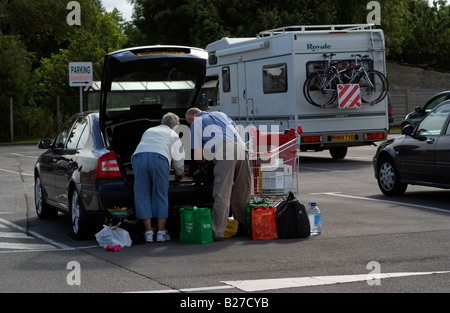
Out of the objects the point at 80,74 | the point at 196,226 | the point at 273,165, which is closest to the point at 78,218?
the point at 196,226

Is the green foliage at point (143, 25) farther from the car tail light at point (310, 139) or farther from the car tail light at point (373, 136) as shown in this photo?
the car tail light at point (310, 139)

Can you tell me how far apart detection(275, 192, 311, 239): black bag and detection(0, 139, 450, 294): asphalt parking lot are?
0.43 ft

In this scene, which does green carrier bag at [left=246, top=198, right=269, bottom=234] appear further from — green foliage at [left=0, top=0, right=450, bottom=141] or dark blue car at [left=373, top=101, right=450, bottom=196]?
green foliage at [left=0, top=0, right=450, bottom=141]

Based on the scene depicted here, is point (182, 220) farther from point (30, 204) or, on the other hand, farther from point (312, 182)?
point (312, 182)

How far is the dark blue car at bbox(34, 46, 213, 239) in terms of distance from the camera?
10039 mm

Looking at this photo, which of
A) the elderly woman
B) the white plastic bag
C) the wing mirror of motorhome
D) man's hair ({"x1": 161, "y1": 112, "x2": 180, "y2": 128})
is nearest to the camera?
the white plastic bag

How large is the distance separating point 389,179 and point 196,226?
17.2 feet

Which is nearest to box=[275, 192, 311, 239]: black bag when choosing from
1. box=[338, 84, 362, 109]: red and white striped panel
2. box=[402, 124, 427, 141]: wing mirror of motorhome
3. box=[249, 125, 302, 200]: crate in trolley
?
box=[249, 125, 302, 200]: crate in trolley

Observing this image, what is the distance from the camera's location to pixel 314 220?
1020cm

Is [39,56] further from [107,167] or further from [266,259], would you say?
[266,259]

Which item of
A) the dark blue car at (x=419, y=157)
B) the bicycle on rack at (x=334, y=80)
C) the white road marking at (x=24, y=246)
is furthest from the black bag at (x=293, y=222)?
the bicycle on rack at (x=334, y=80)

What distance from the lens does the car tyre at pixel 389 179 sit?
45.6ft

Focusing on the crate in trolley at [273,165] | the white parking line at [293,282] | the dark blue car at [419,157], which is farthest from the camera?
the dark blue car at [419,157]
